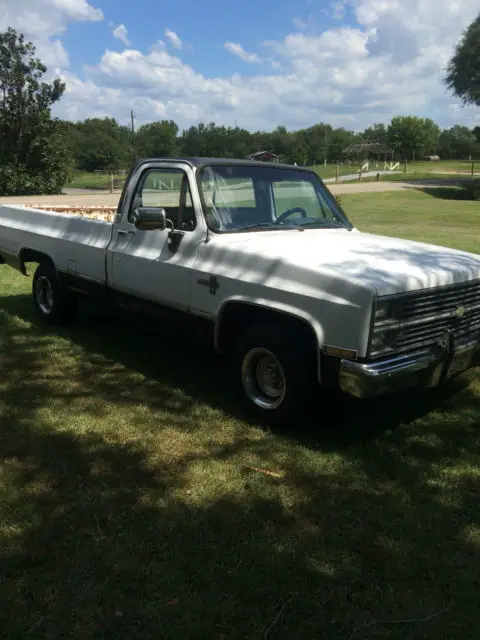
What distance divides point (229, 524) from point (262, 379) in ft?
4.37

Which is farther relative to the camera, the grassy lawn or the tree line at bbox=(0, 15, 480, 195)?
the tree line at bbox=(0, 15, 480, 195)

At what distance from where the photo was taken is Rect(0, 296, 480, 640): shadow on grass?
2480 mm

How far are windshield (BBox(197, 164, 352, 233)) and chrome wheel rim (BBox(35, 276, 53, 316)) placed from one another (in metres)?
2.85

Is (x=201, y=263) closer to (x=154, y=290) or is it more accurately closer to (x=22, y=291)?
(x=154, y=290)

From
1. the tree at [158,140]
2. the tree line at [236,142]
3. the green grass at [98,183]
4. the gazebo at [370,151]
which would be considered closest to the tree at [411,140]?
the tree line at [236,142]

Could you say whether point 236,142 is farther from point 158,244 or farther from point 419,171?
point 158,244

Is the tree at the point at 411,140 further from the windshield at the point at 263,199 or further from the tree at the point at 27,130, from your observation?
the windshield at the point at 263,199

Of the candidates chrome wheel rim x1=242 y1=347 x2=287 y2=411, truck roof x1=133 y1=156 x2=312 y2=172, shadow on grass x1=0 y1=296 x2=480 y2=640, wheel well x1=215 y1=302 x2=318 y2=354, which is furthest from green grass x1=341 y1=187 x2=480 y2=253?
shadow on grass x1=0 y1=296 x2=480 y2=640

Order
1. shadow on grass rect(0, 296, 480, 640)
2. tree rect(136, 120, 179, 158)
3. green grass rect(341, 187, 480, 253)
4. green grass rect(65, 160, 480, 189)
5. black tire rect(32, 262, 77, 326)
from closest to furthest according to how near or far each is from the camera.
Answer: shadow on grass rect(0, 296, 480, 640)
black tire rect(32, 262, 77, 326)
green grass rect(341, 187, 480, 253)
green grass rect(65, 160, 480, 189)
tree rect(136, 120, 179, 158)

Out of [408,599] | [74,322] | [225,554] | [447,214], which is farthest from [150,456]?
[447,214]

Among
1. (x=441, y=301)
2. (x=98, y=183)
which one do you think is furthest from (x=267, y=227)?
(x=98, y=183)

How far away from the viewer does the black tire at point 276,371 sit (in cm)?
382

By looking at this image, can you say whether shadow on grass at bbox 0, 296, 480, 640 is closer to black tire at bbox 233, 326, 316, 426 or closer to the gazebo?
black tire at bbox 233, 326, 316, 426

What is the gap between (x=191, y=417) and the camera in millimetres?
4375
